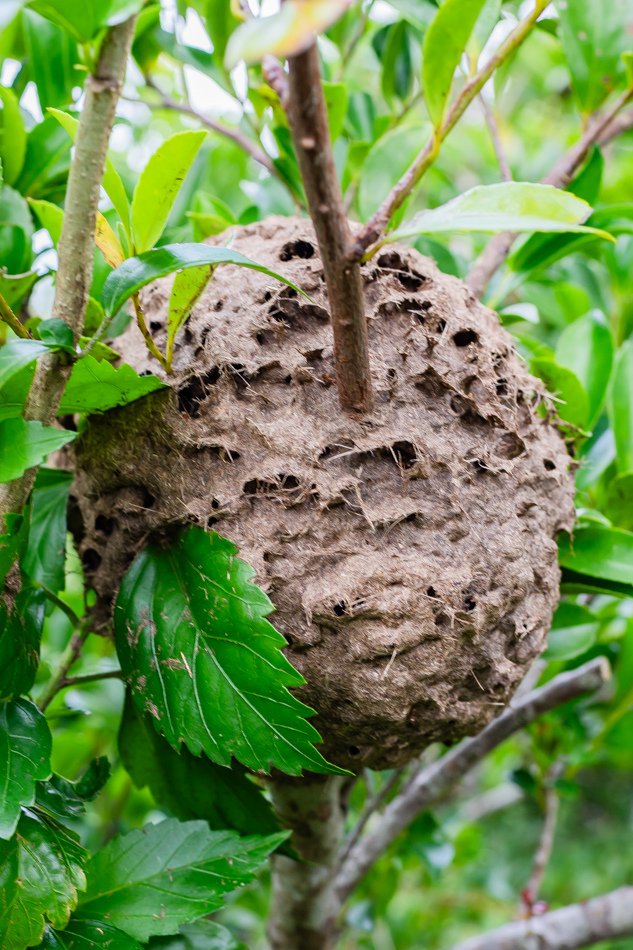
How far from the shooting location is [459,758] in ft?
4.11

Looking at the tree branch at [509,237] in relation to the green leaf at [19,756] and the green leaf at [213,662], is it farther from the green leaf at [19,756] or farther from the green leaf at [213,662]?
the green leaf at [19,756]

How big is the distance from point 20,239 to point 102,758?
0.55m

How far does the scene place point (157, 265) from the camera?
2.14 ft

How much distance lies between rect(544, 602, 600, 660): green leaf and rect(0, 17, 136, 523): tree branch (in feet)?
2.12

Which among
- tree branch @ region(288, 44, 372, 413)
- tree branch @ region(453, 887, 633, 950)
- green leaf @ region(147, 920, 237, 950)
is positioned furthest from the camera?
tree branch @ region(453, 887, 633, 950)

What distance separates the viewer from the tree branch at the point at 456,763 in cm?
119

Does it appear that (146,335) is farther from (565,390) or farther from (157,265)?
(565,390)

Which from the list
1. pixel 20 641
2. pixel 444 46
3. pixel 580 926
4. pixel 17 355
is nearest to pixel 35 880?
pixel 20 641

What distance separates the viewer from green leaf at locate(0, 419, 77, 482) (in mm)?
616

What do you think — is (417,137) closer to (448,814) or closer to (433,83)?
(433,83)

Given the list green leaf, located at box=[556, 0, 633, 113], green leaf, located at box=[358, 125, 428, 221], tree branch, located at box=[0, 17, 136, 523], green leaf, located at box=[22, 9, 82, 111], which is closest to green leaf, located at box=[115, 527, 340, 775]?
tree branch, located at box=[0, 17, 136, 523]

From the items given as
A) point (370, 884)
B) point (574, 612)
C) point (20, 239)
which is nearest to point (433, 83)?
point (20, 239)

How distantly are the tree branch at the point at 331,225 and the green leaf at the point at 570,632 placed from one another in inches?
17.1

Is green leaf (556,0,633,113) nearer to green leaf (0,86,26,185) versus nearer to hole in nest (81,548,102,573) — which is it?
green leaf (0,86,26,185)
